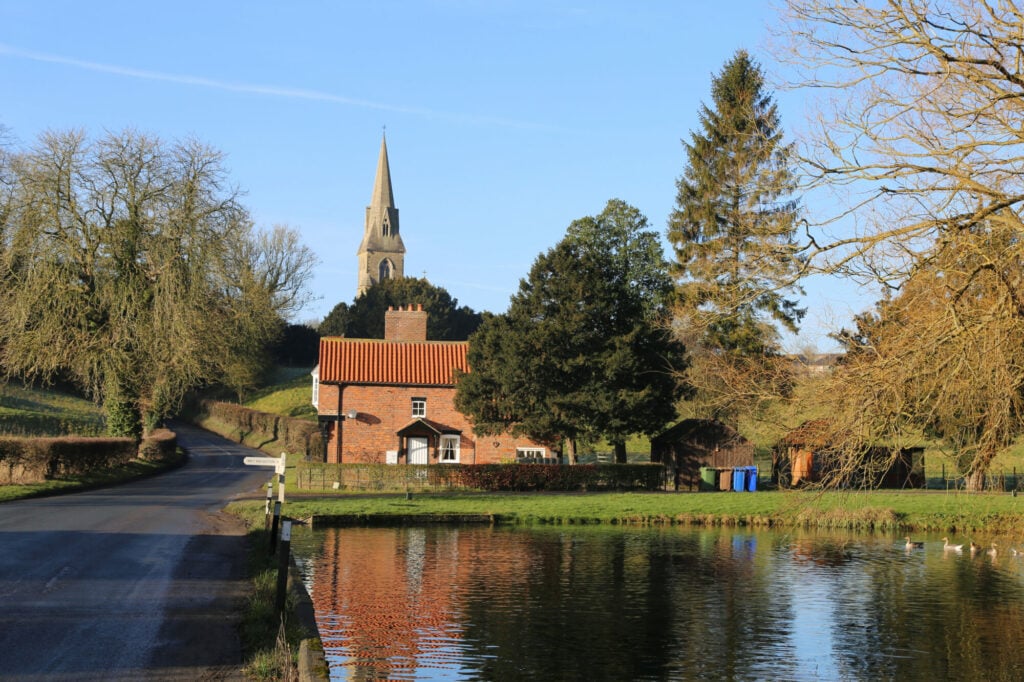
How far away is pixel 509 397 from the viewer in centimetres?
4678

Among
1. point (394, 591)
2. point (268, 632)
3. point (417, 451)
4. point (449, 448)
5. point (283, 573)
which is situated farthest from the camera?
point (449, 448)

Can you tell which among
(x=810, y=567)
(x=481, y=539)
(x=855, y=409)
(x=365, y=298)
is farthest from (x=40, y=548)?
(x=365, y=298)

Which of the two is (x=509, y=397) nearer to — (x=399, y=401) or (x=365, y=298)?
(x=399, y=401)

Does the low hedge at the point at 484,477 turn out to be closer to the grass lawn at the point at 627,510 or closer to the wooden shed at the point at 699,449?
the grass lawn at the point at 627,510

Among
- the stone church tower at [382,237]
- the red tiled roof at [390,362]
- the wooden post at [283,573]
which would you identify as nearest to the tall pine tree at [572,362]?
the red tiled roof at [390,362]

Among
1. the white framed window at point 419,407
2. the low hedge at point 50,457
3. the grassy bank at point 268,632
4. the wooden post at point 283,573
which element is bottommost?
the grassy bank at point 268,632

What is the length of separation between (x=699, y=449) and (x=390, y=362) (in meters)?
15.5

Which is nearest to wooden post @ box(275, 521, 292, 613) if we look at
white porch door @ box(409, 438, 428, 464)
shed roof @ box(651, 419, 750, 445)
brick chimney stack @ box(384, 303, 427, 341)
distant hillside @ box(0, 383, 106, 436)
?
white porch door @ box(409, 438, 428, 464)

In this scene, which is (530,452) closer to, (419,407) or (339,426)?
(419,407)

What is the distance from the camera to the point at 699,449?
1930 inches

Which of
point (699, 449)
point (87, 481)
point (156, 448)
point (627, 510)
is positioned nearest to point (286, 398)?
point (156, 448)

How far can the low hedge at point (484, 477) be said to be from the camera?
41.2 metres

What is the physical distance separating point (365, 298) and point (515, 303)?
61812mm

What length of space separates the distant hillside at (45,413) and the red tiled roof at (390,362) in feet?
36.0
